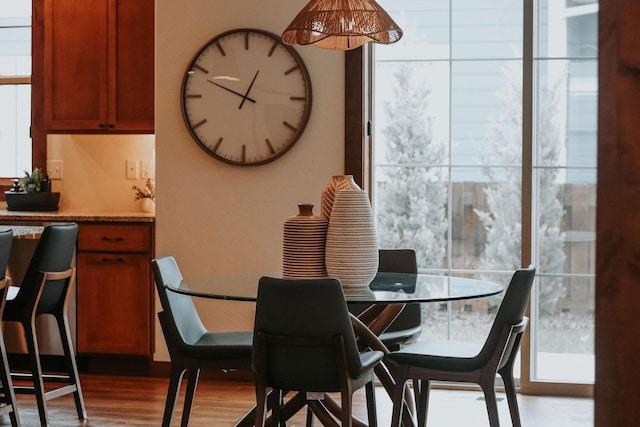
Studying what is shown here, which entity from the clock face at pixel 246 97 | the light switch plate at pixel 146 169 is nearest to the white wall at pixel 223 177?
the clock face at pixel 246 97

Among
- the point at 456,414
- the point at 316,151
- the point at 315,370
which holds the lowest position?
the point at 456,414

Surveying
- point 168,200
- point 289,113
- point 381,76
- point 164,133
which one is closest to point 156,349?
point 168,200

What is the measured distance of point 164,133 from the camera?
506cm

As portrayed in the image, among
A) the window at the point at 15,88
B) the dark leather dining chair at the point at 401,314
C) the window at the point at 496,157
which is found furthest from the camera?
the window at the point at 15,88

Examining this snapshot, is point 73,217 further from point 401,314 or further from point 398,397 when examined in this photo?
point 398,397

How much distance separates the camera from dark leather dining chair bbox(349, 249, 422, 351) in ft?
12.3

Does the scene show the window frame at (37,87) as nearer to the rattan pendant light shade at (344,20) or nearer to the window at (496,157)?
the window at (496,157)

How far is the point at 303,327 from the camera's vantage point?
2.80 meters

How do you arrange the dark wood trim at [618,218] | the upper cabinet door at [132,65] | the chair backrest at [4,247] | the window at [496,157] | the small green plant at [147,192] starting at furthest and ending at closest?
1. the small green plant at [147,192]
2. the upper cabinet door at [132,65]
3. the window at [496,157]
4. the chair backrest at [4,247]
5. the dark wood trim at [618,218]

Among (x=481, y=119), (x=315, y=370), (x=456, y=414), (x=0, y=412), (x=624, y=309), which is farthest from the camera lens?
(x=481, y=119)

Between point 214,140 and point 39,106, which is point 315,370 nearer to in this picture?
point 214,140

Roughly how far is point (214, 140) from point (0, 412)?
77.5 inches

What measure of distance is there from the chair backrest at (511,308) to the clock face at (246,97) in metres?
2.08

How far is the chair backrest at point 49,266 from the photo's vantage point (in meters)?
3.87
